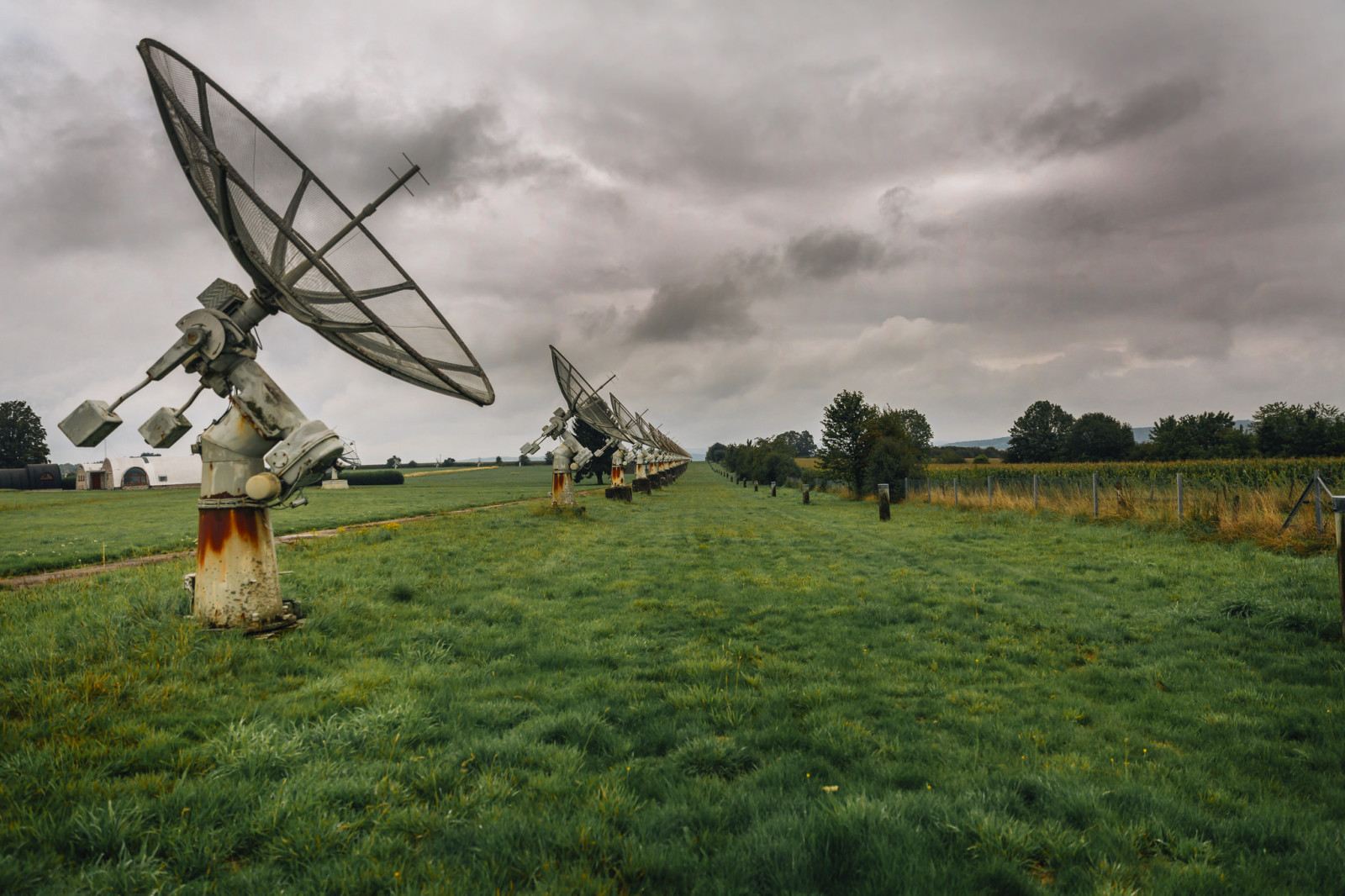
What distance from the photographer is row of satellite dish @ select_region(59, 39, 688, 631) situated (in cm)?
581

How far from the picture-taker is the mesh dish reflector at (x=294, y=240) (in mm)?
5734

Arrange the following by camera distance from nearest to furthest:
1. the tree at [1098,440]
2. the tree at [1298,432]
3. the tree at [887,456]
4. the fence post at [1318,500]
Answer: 1. the fence post at [1318,500]
2. the tree at [887,456]
3. the tree at [1298,432]
4. the tree at [1098,440]

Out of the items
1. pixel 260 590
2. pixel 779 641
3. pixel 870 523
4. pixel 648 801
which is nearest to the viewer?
pixel 648 801

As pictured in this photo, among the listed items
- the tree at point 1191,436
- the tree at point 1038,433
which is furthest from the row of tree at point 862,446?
the tree at point 1038,433

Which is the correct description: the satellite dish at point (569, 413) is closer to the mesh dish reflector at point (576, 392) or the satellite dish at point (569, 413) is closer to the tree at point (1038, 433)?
the mesh dish reflector at point (576, 392)

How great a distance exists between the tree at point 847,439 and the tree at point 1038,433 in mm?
81272

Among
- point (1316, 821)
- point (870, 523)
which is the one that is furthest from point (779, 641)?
point (870, 523)

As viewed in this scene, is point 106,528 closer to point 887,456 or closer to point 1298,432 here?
point 887,456

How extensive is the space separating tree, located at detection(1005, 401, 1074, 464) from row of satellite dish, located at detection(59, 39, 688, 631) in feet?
372

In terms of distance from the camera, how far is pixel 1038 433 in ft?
342

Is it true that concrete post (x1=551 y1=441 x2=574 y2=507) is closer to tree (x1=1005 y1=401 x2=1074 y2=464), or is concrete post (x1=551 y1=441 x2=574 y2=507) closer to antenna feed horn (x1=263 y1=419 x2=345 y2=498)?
antenna feed horn (x1=263 y1=419 x2=345 y2=498)

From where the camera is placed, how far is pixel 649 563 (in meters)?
11.6

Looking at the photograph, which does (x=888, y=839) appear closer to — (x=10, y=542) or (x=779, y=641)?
(x=779, y=641)

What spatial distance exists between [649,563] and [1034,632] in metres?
6.50
